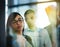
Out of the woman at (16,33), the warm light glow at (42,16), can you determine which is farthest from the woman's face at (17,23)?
the warm light glow at (42,16)

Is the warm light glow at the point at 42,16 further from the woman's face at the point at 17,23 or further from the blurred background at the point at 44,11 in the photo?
the woman's face at the point at 17,23

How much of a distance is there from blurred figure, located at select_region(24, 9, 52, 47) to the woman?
0.04m

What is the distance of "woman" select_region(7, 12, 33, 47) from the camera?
1.07 metres

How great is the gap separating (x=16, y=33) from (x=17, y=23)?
73mm

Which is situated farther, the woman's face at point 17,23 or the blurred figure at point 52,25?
the woman's face at point 17,23

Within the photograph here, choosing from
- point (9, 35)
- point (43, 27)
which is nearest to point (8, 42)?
point (9, 35)

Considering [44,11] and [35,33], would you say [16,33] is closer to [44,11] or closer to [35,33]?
[35,33]

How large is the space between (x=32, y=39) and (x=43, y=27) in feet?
0.38

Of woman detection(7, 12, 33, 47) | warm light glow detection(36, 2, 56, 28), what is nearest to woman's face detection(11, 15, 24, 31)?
woman detection(7, 12, 33, 47)

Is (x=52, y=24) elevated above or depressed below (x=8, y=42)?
above

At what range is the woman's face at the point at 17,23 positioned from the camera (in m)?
1.08

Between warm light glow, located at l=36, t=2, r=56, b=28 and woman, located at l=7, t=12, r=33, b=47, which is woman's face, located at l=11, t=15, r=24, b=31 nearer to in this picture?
A: woman, located at l=7, t=12, r=33, b=47

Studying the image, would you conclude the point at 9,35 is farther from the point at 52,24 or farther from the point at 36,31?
the point at 52,24

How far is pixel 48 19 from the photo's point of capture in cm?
101
